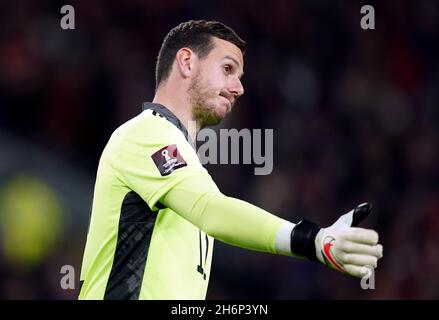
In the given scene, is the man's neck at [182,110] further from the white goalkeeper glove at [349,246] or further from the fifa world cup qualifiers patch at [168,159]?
the white goalkeeper glove at [349,246]

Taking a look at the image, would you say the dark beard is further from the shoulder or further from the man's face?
the shoulder

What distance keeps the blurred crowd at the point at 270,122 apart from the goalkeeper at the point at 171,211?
135 inches

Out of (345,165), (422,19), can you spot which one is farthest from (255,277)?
(422,19)

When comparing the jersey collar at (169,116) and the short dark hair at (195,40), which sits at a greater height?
the short dark hair at (195,40)

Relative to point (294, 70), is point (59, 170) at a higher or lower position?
lower

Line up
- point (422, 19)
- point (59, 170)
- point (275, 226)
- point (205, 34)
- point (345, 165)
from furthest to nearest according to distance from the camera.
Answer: point (422, 19), point (345, 165), point (59, 170), point (205, 34), point (275, 226)

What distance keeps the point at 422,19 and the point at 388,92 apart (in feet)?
2.82

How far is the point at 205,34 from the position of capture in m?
3.95

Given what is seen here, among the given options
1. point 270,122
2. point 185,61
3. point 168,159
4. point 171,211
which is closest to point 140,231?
point 171,211

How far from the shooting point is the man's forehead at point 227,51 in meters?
3.89

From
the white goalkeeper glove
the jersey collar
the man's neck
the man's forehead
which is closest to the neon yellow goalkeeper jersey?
the jersey collar

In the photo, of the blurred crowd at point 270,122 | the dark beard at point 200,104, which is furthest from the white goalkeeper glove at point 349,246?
the blurred crowd at point 270,122

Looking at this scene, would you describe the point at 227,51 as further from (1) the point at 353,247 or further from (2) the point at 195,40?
(1) the point at 353,247

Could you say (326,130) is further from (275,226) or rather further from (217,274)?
(275,226)
